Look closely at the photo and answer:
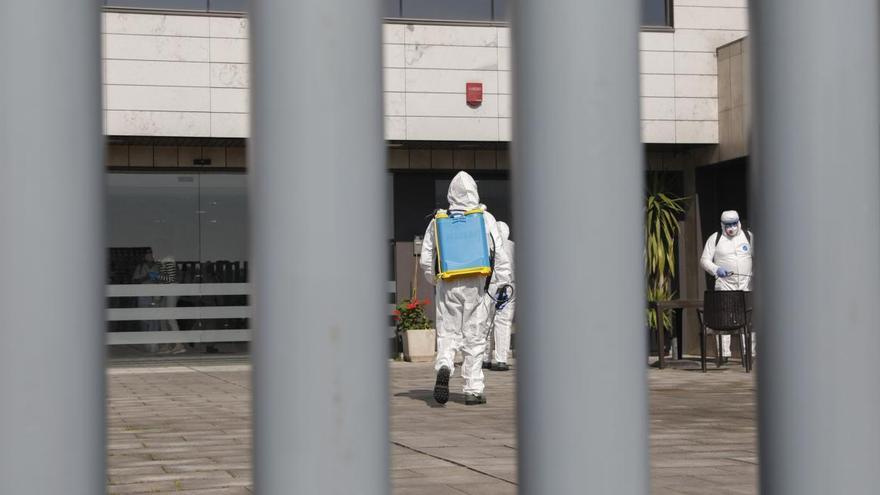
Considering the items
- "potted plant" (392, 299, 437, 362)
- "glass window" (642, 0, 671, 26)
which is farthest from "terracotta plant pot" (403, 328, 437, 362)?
"glass window" (642, 0, 671, 26)

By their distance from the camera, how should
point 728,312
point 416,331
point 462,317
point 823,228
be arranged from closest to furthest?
1. point 823,228
2. point 462,317
3. point 728,312
4. point 416,331

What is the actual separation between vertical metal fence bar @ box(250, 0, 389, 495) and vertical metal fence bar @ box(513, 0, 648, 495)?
264mm

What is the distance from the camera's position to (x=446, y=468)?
281 inches

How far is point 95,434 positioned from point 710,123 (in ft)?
66.3

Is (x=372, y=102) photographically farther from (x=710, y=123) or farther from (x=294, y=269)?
(x=710, y=123)

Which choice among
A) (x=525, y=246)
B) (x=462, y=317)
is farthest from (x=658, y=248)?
(x=525, y=246)

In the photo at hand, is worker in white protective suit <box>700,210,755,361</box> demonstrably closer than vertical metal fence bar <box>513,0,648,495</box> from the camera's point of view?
No

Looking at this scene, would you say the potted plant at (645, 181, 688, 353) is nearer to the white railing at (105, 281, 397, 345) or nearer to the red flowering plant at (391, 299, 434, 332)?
the red flowering plant at (391, 299, 434, 332)

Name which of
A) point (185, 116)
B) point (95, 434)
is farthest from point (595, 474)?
point (185, 116)

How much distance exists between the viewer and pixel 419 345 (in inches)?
790

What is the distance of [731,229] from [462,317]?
6982 mm

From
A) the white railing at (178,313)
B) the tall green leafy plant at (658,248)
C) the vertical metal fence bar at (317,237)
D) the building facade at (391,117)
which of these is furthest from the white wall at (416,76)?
the vertical metal fence bar at (317,237)

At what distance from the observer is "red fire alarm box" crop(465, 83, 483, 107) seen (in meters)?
21.1

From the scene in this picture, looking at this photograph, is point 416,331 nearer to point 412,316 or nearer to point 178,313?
point 412,316
